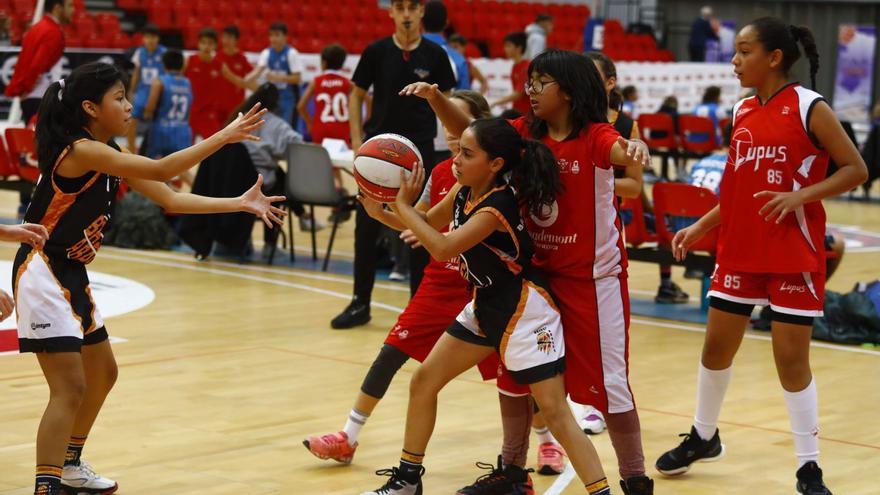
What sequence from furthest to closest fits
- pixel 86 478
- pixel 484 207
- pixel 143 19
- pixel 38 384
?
pixel 143 19 → pixel 38 384 → pixel 86 478 → pixel 484 207

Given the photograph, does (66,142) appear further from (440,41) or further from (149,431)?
(440,41)

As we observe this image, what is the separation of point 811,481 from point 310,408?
2.38m

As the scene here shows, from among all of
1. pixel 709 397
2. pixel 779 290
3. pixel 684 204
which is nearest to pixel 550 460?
pixel 709 397

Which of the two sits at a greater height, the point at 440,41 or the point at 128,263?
the point at 440,41

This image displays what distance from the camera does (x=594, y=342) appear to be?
4.19 m

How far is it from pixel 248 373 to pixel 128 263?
409 cm

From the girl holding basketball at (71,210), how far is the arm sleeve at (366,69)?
3622 mm

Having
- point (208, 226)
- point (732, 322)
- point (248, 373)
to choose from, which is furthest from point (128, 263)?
point (732, 322)

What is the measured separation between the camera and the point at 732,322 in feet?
15.8

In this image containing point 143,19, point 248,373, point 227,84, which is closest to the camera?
point 248,373

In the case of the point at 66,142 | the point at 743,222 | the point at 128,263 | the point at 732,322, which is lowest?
the point at 128,263

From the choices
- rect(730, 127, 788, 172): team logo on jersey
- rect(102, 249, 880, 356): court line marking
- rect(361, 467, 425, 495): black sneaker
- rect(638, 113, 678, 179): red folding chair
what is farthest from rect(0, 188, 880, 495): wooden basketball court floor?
rect(638, 113, 678, 179): red folding chair

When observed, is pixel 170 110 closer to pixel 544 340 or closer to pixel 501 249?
pixel 501 249

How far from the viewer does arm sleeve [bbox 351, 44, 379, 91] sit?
7.87 meters
